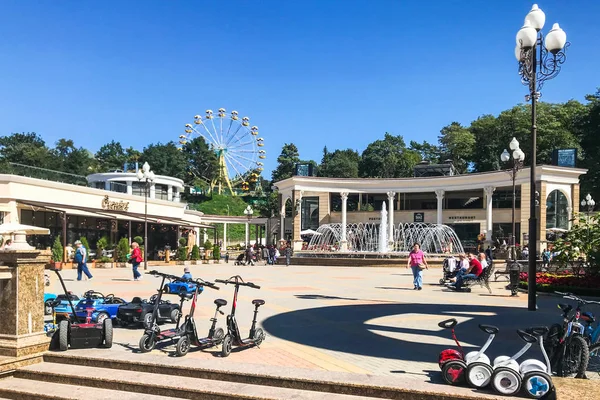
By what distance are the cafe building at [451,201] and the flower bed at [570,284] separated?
2844 centimetres

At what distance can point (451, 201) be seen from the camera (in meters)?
67.6

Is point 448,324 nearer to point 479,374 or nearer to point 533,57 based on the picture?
point 479,374

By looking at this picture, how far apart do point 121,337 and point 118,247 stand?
26.4m

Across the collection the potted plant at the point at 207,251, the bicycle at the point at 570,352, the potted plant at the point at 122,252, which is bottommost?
the potted plant at the point at 207,251

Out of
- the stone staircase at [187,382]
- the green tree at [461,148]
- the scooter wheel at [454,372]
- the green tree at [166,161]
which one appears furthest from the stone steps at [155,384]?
the green tree at [166,161]

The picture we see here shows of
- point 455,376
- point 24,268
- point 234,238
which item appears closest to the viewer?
point 455,376

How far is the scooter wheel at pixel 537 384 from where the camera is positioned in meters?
5.91

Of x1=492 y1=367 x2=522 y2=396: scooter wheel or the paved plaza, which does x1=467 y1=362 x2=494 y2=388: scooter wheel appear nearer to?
x1=492 y1=367 x2=522 y2=396: scooter wheel

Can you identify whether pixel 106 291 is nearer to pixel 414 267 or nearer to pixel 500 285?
pixel 414 267

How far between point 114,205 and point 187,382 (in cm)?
3934

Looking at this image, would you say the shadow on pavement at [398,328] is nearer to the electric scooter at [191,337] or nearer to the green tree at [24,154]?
the electric scooter at [191,337]

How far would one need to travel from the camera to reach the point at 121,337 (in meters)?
9.35

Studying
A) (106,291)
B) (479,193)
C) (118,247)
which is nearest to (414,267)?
(106,291)

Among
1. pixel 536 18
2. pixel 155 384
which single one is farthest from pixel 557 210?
pixel 155 384
